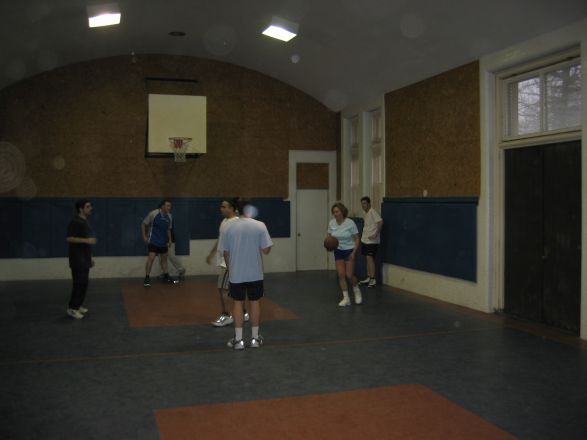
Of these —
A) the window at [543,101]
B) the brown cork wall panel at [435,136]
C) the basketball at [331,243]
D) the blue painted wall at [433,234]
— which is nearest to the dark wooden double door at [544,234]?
the window at [543,101]

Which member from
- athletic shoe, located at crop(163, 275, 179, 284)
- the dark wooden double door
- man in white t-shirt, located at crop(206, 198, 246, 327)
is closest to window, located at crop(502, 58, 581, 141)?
the dark wooden double door

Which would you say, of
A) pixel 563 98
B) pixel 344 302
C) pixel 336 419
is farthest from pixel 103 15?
pixel 336 419

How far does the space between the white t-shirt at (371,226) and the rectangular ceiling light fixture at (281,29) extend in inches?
138

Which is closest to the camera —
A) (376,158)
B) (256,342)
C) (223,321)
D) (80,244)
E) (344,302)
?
(256,342)

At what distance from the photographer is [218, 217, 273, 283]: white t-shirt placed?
601cm

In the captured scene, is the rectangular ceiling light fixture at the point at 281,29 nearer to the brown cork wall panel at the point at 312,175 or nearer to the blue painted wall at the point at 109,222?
the brown cork wall panel at the point at 312,175

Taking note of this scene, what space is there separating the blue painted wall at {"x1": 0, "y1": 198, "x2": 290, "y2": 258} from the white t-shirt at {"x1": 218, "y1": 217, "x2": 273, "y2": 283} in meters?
7.16

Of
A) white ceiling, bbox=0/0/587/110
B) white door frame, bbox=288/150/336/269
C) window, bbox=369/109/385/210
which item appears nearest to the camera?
white ceiling, bbox=0/0/587/110

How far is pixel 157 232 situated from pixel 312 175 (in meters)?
4.29

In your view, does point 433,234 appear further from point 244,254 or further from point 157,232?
point 157,232

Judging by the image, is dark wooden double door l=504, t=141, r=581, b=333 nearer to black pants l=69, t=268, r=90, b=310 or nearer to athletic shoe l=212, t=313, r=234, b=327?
athletic shoe l=212, t=313, r=234, b=327

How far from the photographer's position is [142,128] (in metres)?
12.8

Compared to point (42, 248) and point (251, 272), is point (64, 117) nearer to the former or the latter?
point (42, 248)

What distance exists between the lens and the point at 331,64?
1169 centimetres
